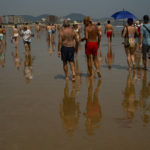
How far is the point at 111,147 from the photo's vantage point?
331cm

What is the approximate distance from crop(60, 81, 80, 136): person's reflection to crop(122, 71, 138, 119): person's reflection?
3.03ft

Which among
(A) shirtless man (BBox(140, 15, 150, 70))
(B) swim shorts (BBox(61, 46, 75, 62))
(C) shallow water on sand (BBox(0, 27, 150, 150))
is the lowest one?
(C) shallow water on sand (BBox(0, 27, 150, 150))

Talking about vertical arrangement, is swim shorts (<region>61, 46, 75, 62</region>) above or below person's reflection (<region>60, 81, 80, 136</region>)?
above

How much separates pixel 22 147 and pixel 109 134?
1264 millimetres

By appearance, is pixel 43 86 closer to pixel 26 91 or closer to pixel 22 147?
pixel 26 91

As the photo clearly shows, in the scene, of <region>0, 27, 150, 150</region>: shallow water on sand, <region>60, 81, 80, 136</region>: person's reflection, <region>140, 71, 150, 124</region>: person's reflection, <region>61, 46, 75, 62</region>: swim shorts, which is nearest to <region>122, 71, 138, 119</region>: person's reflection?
<region>0, 27, 150, 150</region>: shallow water on sand

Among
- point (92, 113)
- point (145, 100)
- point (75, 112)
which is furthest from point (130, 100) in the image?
point (75, 112)

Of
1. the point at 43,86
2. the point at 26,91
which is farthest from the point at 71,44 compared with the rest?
the point at 26,91

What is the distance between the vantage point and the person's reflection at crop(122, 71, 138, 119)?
458 centimetres

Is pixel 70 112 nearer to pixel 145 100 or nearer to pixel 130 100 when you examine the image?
pixel 130 100

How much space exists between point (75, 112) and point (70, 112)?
0.09 metres

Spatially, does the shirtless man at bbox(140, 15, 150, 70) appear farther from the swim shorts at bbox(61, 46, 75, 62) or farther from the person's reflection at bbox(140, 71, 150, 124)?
the swim shorts at bbox(61, 46, 75, 62)

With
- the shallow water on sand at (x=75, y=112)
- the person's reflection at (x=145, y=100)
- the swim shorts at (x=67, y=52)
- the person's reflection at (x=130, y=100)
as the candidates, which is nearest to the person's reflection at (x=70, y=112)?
the shallow water on sand at (x=75, y=112)

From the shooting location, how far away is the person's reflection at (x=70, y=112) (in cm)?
398
